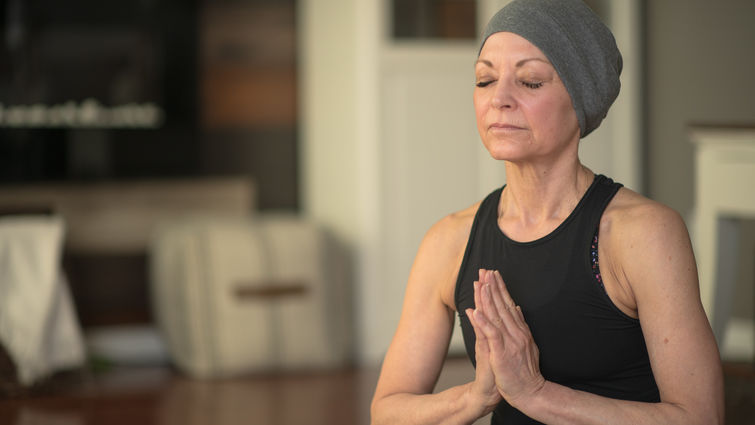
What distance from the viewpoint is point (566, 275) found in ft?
3.87

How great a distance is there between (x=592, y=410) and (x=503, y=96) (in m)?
0.39

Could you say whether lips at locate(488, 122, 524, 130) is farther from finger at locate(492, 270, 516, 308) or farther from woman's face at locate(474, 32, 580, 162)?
finger at locate(492, 270, 516, 308)

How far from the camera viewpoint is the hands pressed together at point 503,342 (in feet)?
3.73

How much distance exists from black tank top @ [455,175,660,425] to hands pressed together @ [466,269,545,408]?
5cm

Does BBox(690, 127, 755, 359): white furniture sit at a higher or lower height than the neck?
lower

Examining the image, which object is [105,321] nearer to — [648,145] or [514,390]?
[648,145]

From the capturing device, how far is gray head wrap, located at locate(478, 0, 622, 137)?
117 centimetres

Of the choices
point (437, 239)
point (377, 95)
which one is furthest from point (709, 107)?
point (437, 239)

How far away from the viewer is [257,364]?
354 centimetres

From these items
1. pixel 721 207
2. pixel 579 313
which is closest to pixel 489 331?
pixel 579 313

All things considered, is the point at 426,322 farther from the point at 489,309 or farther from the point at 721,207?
the point at 721,207

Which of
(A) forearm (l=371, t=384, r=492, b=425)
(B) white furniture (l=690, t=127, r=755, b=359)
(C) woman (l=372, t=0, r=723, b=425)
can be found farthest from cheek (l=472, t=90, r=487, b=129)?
(B) white furniture (l=690, t=127, r=755, b=359)

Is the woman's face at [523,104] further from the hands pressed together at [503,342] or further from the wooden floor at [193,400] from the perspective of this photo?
the wooden floor at [193,400]

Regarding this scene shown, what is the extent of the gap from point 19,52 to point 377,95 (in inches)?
65.7
